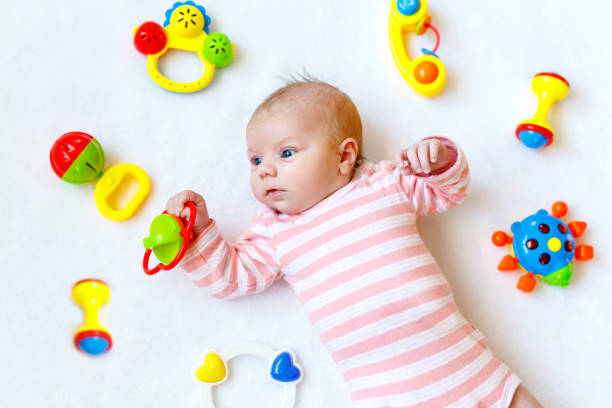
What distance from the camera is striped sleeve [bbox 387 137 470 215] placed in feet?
3.61

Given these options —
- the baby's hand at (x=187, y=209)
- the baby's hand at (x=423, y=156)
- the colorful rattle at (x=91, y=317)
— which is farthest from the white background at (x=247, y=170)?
the baby's hand at (x=423, y=156)

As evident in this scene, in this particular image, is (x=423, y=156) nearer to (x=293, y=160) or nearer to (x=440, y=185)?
(x=440, y=185)

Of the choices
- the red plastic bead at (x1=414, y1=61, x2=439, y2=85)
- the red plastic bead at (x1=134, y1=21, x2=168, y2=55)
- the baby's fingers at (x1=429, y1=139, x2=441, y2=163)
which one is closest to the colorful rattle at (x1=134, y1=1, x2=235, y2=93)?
the red plastic bead at (x1=134, y1=21, x2=168, y2=55)

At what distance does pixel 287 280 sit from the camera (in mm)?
1178

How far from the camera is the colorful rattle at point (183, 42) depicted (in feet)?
4.23

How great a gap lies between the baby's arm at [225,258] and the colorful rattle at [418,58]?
480 mm

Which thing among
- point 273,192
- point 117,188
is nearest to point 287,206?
point 273,192

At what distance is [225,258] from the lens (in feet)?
3.71

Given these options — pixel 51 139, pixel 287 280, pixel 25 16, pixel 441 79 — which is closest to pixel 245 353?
pixel 287 280

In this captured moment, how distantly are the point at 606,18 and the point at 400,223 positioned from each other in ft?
2.65

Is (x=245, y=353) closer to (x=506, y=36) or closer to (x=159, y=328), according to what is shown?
(x=159, y=328)

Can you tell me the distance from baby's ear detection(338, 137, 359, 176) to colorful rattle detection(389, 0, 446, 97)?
274mm

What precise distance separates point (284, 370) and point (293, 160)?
40 centimetres

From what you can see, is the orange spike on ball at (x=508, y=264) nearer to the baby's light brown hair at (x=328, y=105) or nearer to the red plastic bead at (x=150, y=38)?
the baby's light brown hair at (x=328, y=105)
